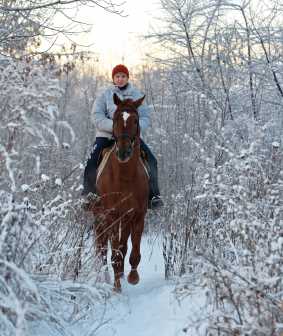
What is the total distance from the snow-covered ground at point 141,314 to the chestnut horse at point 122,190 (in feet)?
1.45

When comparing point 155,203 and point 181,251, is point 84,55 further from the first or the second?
point 181,251

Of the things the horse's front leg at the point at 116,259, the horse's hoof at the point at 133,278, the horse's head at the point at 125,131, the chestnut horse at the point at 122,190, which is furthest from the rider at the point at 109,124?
the horse's hoof at the point at 133,278

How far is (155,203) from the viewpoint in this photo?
276 inches

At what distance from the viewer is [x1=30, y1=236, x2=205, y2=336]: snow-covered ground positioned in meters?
3.95

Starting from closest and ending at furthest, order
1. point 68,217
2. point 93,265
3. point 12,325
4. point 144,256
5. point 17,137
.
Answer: point 12,325, point 17,137, point 93,265, point 68,217, point 144,256

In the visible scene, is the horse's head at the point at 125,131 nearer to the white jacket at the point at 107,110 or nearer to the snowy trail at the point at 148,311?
the white jacket at the point at 107,110

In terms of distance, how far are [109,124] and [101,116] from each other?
34 centimetres

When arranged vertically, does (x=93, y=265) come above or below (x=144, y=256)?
above

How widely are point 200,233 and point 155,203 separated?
112 centimetres

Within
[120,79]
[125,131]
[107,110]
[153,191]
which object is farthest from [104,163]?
[120,79]

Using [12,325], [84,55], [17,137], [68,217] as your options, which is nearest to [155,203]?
[68,217]

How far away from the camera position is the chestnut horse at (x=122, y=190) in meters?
6.04

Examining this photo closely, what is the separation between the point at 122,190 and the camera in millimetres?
6301

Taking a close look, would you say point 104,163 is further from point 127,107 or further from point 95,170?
point 127,107
